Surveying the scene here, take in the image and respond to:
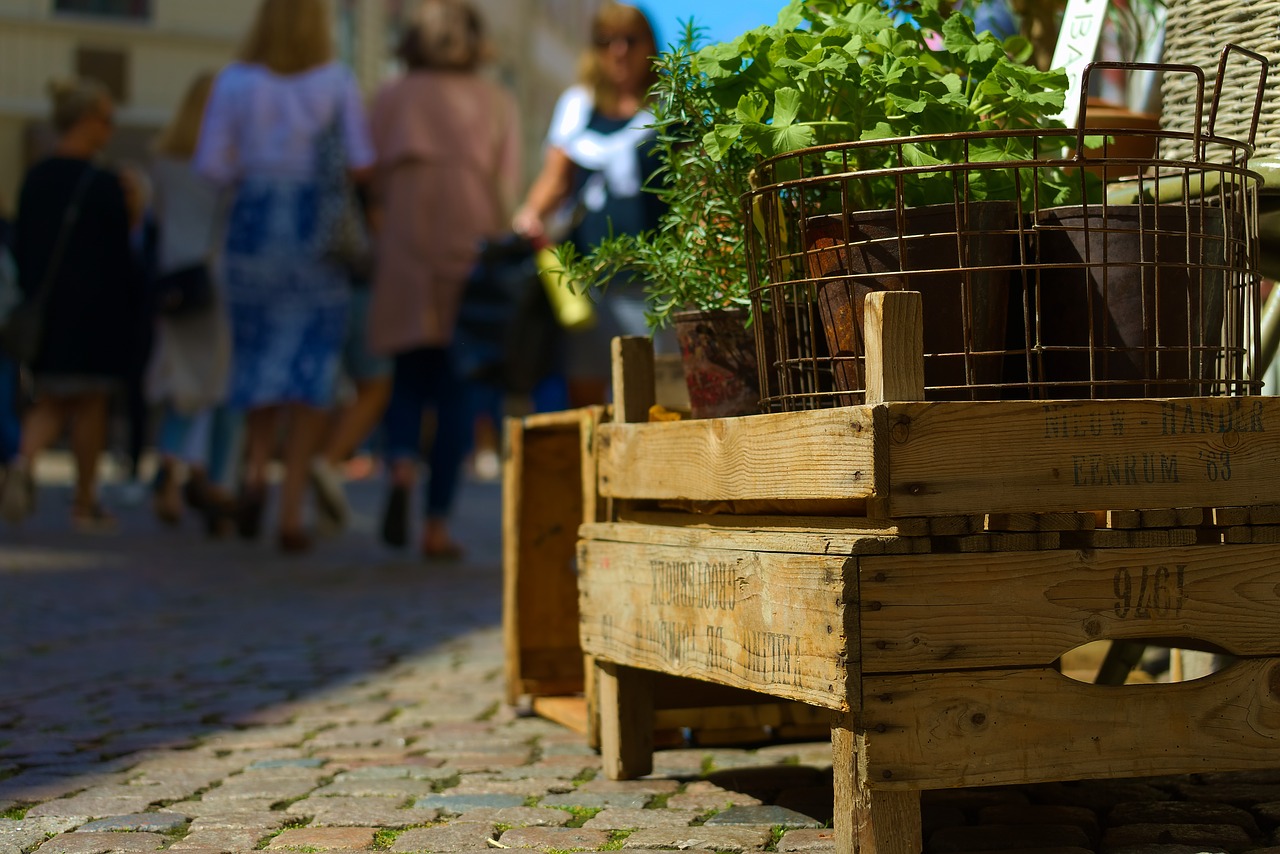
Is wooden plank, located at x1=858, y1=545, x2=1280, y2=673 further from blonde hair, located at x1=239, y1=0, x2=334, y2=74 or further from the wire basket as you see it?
blonde hair, located at x1=239, y1=0, x2=334, y2=74

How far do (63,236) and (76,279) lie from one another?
28 centimetres

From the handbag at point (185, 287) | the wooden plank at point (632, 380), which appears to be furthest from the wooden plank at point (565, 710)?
the handbag at point (185, 287)

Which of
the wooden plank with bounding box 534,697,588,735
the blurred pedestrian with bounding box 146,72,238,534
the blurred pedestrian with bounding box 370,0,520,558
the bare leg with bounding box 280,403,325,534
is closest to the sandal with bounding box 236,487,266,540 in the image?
the blurred pedestrian with bounding box 146,72,238,534

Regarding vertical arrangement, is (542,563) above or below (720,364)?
below

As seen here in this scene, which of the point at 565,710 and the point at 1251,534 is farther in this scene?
the point at 565,710

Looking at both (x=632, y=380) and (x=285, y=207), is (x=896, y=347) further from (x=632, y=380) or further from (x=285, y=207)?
(x=285, y=207)

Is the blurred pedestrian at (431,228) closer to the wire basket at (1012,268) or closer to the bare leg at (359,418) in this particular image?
the bare leg at (359,418)

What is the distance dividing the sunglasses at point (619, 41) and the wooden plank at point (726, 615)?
3.51 meters

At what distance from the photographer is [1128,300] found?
2.70 m

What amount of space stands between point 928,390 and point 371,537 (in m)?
7.68

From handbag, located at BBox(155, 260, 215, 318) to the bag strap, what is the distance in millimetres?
569

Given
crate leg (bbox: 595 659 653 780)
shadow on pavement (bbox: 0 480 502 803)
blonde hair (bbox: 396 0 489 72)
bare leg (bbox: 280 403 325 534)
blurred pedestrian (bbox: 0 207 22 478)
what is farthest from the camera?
blurred pedestrian (bbox: 0 207 22 478)

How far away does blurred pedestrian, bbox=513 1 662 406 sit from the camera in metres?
6.20

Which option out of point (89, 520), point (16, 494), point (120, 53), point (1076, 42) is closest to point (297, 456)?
point (16, 494)
